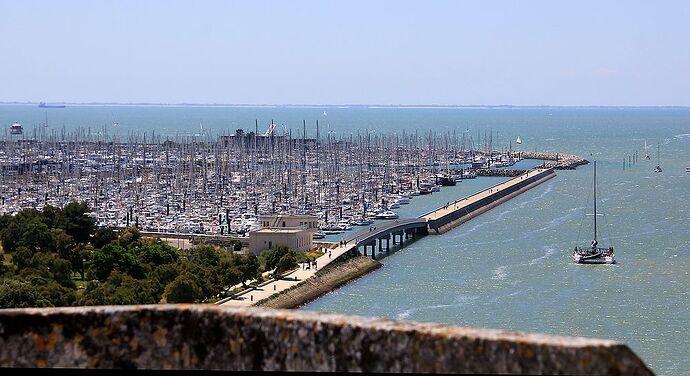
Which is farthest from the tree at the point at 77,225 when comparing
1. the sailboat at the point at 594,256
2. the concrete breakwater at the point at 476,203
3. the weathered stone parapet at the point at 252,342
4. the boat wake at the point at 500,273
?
the weathered stone parapet at the point at 252,342

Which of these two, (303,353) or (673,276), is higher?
(303,353)

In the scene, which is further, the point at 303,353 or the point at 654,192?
the point at 654,192

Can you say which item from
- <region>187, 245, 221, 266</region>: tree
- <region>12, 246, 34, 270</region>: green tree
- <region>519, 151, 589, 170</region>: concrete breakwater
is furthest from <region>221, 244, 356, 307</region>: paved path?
<region>519, 151, 589, 170</region>: concrete breakwater

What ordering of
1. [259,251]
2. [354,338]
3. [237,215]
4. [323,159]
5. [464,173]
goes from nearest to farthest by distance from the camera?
[354,338] → [259,251] → [237,215] → [464,173] → [323,159]

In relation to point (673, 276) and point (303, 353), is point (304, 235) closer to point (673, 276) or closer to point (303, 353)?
point (673, 276)

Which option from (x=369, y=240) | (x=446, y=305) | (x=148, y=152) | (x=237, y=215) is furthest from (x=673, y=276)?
(x=148, y=152)

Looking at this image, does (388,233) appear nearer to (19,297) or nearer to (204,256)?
(204,256)

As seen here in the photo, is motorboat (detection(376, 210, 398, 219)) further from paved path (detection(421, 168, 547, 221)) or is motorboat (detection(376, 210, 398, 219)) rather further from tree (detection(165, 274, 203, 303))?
tree (detection(165, 274, 203, 303))
